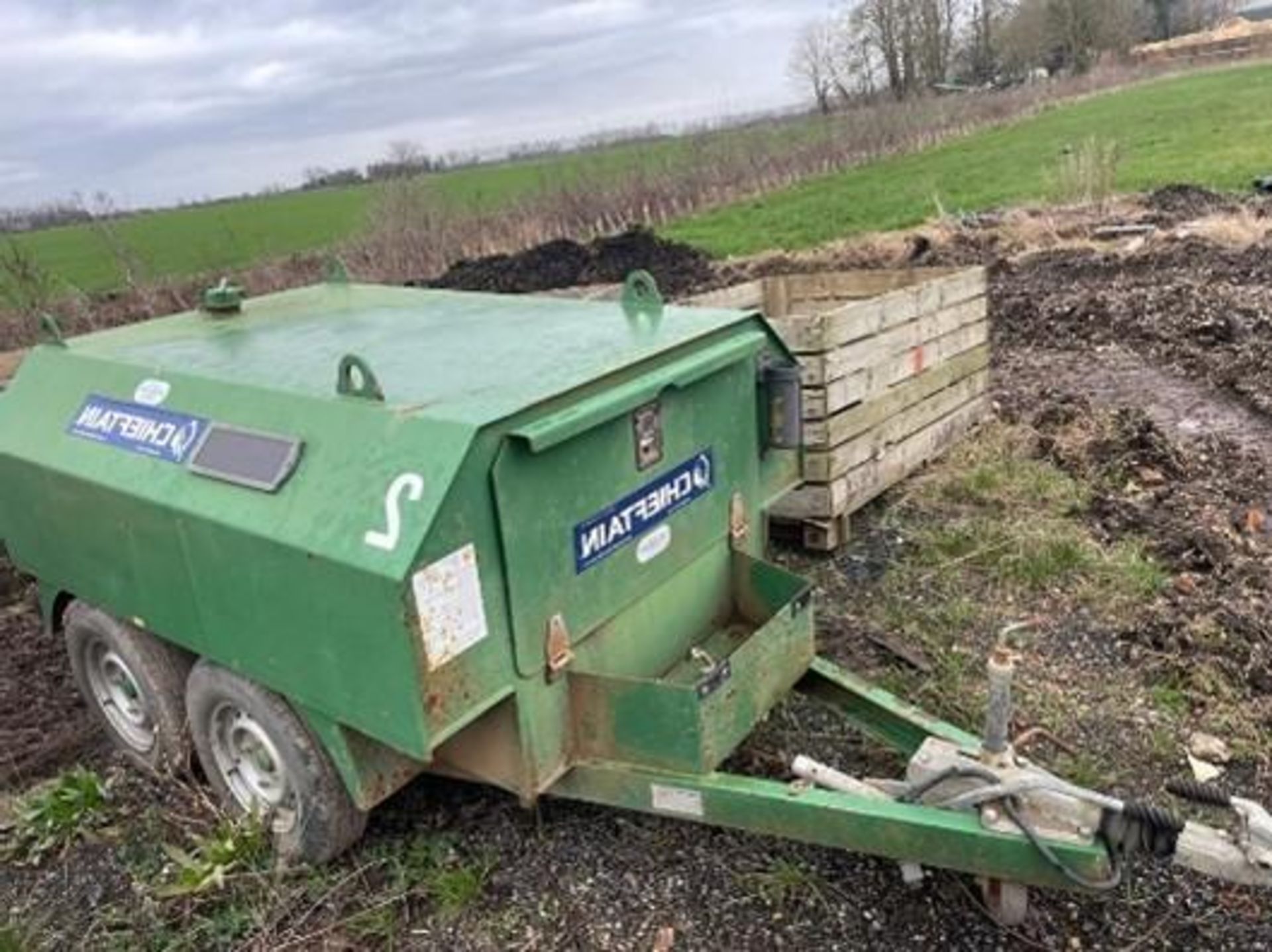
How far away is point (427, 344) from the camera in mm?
3193

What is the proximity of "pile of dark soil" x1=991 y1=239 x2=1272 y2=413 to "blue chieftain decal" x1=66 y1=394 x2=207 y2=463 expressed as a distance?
234 inches

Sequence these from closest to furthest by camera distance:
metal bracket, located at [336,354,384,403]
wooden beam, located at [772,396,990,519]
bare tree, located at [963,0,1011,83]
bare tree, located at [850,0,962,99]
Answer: metal bracket, located at [336,354,384,403] < wooden beam, located at [772,396,990,519] < bare tree, located at [850,0,962,99] < bare tree, located at [963,0,1011,83]

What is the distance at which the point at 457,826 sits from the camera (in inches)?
123

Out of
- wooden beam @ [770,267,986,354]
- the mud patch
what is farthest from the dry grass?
wooden beam @ [770,267,986,354]

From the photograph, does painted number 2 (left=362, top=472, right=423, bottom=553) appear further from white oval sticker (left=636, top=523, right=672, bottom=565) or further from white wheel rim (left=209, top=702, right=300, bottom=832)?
white wheel rim (left=209, top=702, right=300, bottom=832)

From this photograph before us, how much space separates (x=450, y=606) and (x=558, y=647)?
0.40 metres

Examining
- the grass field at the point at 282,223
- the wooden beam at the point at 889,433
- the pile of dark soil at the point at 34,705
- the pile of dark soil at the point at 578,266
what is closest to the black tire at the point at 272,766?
the pile of dark soil at the point at 34,705

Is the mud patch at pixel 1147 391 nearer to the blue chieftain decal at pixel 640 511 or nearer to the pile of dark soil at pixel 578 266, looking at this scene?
the blue chieftain decal at pixel 640 511

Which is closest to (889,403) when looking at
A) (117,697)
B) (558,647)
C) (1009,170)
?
(558,647)

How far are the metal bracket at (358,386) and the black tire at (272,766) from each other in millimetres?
885

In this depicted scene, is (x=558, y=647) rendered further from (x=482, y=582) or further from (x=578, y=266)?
(x=578, y=266)

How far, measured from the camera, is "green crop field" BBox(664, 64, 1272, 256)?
56.7 ft

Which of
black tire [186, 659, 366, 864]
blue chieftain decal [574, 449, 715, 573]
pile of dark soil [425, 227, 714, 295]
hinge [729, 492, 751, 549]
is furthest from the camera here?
pile of dark soil [425, 227, 714, 295]

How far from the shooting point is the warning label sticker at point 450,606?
7.37ft
